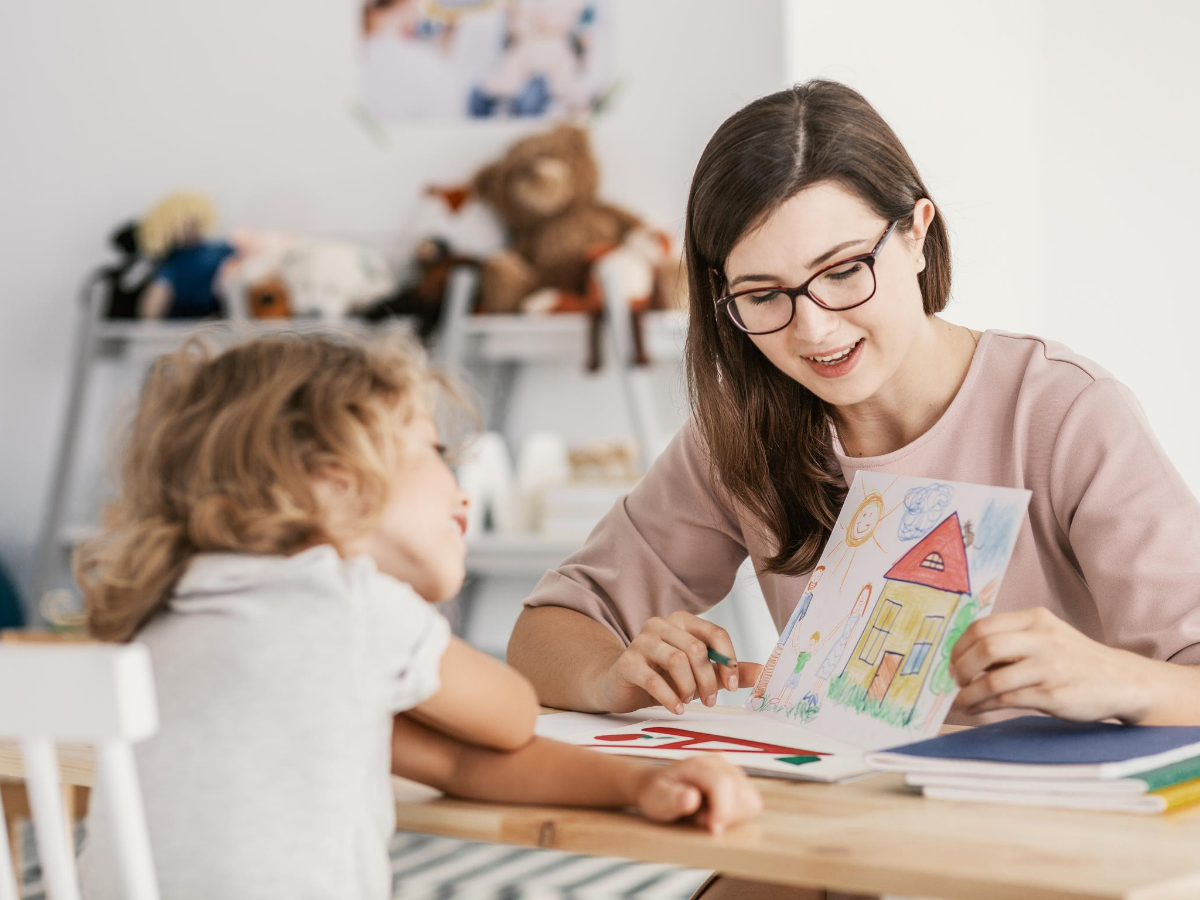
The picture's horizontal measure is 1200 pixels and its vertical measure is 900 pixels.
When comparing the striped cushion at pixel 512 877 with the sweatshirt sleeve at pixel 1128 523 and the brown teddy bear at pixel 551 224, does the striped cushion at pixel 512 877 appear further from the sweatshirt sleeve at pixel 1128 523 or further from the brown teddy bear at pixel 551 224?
the sweatshirt sleeve at pixel 1128 523

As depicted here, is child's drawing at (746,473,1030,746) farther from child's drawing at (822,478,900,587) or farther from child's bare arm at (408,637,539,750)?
child's bare arm at (408,637,539,750)


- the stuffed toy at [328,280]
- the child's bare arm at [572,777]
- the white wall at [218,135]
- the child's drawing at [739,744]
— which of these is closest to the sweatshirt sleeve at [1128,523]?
the child's drawing at [739,744]

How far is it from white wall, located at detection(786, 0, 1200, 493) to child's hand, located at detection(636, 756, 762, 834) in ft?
5.22

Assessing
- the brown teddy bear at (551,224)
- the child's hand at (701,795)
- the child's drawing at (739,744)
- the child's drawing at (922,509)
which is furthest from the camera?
the brown teddy bear at (551,224)

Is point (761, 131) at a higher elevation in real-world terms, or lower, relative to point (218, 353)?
higher

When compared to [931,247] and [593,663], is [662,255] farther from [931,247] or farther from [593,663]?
[593,663]

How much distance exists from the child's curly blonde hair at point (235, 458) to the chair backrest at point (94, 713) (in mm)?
113

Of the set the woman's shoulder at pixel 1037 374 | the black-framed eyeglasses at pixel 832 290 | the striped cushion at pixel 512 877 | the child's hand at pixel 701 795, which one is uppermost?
the black-framed eyeglasses at pixel 832 290

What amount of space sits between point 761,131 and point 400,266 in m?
1.98

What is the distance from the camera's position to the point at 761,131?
1050 millimetres

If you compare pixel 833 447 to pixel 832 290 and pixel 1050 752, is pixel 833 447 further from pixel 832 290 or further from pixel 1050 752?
pixel 1050 752

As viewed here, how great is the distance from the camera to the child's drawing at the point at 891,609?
2.74 ft

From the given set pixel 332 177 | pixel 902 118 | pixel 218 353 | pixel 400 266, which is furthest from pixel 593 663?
pixel 332 177

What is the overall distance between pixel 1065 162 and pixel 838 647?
1.51 metres
